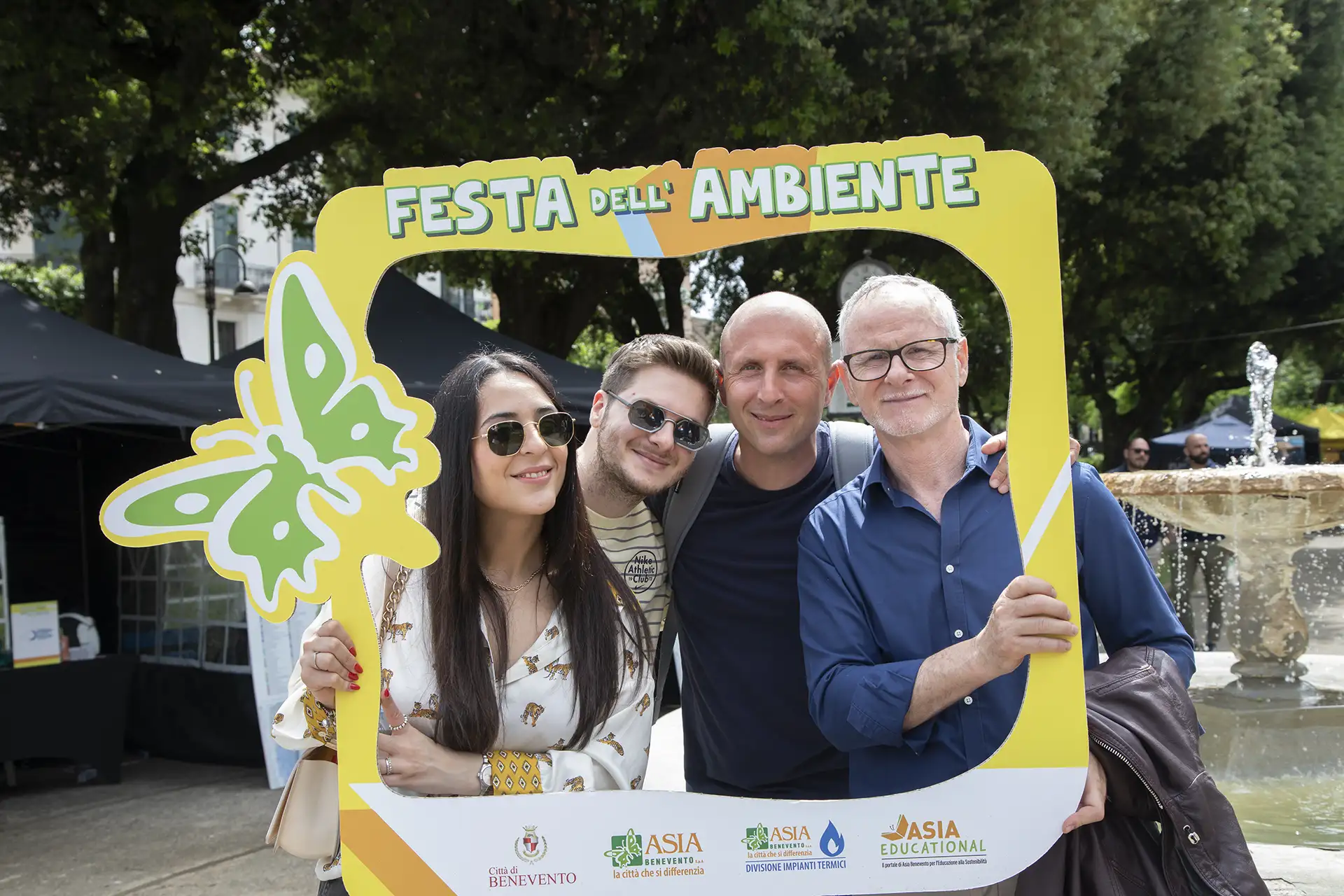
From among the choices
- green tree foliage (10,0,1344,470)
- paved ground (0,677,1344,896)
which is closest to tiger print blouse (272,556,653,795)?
paved ground (0,677,1344,896)

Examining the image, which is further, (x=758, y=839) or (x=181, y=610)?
(x=181, y=610)

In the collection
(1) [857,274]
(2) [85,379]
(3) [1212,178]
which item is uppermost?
(3) [1212,178]

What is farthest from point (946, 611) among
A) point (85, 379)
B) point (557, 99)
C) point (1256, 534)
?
point (557, 99)

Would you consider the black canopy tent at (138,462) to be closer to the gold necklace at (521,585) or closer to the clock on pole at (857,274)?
the clock on pole at (857,274)

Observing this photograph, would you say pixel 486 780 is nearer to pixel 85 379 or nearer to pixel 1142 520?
pixel 85 379

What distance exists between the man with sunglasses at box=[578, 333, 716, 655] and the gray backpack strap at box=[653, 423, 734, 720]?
0.07 ft

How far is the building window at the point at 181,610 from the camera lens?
6.97 m

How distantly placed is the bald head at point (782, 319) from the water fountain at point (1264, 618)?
4053mm

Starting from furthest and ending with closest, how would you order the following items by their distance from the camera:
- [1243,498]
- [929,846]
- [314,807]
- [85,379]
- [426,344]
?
[426,344] → [1243,498] → [85,379] → [314,807] → [929,846]

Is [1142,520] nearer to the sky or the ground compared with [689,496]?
nearer to the ground

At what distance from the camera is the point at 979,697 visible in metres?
2.02

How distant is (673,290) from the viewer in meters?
15.2

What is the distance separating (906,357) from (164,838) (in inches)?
198

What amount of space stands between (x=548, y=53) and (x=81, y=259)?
195 inches
